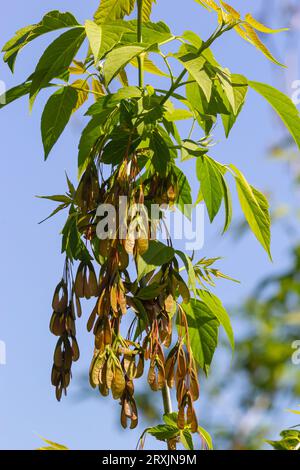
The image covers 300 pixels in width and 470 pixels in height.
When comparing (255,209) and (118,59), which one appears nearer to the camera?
(118,59)

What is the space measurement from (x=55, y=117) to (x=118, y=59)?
0.50 ft

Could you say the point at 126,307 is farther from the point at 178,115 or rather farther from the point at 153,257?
the point at 178,115

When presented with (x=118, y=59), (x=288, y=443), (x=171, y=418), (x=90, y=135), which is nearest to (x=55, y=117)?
(x=90, y=135)

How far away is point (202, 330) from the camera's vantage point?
950 mm

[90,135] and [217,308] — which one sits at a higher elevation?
[90,135]

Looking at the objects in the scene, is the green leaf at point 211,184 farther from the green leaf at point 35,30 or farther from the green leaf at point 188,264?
the green leaf at point 35,30

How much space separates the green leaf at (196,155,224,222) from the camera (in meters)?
0.94

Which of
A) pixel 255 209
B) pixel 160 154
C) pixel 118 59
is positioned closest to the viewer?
pixel 118 59

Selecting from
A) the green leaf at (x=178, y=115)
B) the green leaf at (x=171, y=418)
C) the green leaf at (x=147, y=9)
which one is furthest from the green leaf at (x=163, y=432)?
the green leaf at (x=147, y=9)

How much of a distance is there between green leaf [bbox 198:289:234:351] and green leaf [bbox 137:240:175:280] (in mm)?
154

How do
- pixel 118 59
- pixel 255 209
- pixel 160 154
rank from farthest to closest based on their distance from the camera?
pixel 255 209 < pixel 160 154 < pixel 118 59

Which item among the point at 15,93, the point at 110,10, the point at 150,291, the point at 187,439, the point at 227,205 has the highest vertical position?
the point at 110,10
